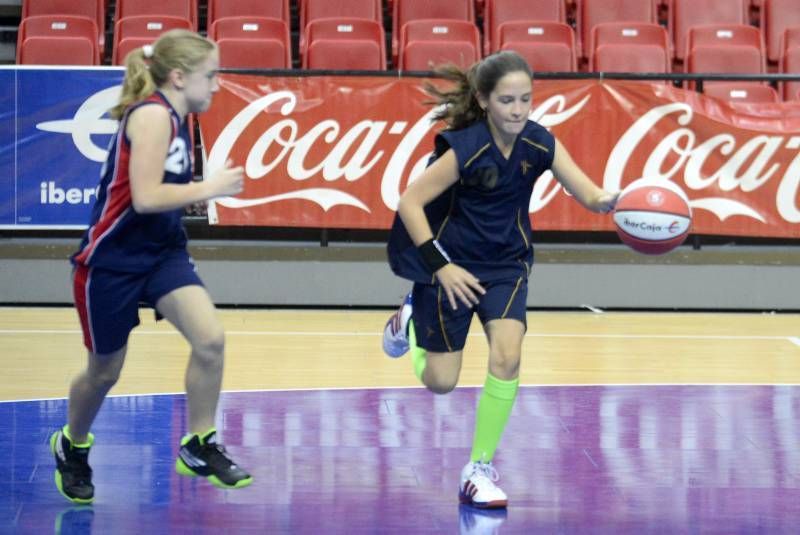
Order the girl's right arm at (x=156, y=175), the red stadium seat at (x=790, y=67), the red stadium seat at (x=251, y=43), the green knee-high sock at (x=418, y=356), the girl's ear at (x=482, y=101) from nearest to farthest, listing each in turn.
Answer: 1. the girl's right arm at (x=156, y=175)
2. the girl's ear at (x=482, y=101)
3. the green knee-high sock at (x=418, y=356)
4. the red stadium seat at (x=251, y=43)
5. the red stadium seat at (x=790, y=67)

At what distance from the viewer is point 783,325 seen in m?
9.95

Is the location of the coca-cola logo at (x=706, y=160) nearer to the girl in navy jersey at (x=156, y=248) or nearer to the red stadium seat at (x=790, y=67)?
the red stadium seat at (x=790, y=67)

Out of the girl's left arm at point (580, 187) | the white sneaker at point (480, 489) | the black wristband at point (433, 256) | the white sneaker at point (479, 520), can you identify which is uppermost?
the girl's left arm at point (580, 187)

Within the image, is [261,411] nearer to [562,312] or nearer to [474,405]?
[474,405]

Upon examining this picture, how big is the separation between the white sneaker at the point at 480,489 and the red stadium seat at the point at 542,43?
6.43 metres

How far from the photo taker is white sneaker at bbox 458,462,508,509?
4.79 meters

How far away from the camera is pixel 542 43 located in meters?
11.2

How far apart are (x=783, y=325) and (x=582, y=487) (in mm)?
5240

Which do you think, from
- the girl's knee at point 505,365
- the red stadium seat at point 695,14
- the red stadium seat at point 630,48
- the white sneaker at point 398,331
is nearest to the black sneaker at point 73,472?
the girl's knee at point 505,365

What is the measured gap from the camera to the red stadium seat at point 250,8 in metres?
11.9

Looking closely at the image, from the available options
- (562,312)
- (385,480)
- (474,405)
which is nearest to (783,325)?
(562,312)

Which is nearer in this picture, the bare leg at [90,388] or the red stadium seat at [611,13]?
the bare leg at [90,388]

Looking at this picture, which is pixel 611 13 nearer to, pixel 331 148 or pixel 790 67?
pixel 790 67

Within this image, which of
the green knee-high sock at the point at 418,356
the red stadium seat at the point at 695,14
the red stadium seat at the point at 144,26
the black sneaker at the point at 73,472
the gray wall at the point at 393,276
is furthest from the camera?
the red stadium seat at the point at 695,14
